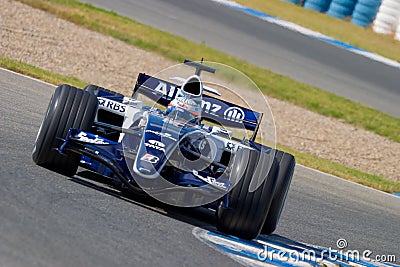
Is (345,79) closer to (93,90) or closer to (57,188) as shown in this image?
(93,90)

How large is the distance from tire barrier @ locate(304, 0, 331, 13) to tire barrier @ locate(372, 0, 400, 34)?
7.28 ft

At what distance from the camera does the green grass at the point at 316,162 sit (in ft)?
46.6

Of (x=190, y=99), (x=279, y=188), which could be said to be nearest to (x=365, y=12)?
(x=190, y=99)

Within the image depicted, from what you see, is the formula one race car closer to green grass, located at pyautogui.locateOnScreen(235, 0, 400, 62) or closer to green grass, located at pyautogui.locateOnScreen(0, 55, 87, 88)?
green grass, located at pyautogui.locateOnScreen(0, 55, 87, 88)

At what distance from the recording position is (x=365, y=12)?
Result: 3086 centimetres

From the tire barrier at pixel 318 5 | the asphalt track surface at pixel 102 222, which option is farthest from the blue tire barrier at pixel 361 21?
the asphalt track surface at pixel 102 222

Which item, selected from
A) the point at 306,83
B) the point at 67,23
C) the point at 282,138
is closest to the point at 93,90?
the point at 282,138

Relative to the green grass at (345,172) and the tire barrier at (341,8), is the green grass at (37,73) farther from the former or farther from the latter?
the tire barrier at (341,8)

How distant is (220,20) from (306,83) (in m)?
4.23

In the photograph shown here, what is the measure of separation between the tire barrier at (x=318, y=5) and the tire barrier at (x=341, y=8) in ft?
1.33

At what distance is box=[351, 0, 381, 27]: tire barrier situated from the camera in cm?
3086

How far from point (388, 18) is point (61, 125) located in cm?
2442

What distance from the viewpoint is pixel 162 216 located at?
23.8 ft

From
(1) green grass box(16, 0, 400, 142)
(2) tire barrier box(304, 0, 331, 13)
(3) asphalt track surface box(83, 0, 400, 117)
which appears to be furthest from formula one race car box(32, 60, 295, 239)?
(2) tire barrier box(304, 0, 331, 13)
